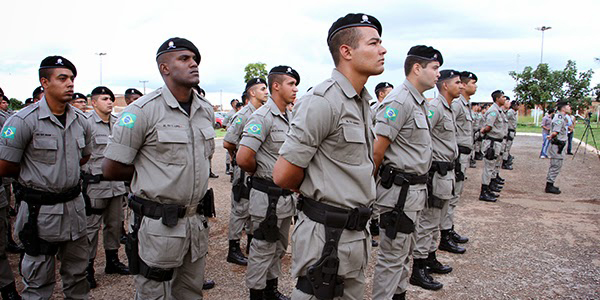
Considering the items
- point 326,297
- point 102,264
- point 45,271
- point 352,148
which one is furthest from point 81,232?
point 352,148

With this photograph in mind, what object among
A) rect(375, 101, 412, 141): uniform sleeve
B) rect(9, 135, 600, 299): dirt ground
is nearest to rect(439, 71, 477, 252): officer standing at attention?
rect(9, 135, 600, 299): dirt ground

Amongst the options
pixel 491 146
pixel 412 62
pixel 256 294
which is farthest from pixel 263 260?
pixel 491 146

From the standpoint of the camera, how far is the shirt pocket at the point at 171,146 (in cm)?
282

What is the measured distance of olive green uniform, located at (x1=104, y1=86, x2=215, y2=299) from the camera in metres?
2.79

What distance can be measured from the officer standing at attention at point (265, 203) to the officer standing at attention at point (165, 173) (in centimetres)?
114

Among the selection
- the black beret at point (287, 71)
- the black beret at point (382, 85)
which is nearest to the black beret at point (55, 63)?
the black beret at point (287, 71)

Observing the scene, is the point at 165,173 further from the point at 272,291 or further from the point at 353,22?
the point at 272,291

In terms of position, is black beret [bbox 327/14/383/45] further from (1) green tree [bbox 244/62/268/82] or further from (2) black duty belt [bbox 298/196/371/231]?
(1) green tree [bbox 244/62/268/82]

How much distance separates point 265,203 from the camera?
4.30 metres

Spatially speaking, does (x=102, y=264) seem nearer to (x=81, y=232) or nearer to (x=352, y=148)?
(x=81, y=232)

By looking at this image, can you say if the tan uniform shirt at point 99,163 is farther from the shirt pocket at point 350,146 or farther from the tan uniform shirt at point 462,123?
the tan uniform shirt at point 462,123

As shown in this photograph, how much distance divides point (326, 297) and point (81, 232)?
255cm

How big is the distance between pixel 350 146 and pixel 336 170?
6.7 inches

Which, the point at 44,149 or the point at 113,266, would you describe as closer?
the point at 44,149
